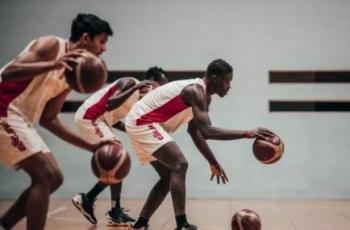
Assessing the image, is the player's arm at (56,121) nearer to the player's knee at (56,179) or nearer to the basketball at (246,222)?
the player's knee at (56,179)

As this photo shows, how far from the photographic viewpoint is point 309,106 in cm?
755

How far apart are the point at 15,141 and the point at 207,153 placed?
1.83 metres

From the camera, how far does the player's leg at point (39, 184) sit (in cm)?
280

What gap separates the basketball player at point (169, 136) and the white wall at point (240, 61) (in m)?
3.11

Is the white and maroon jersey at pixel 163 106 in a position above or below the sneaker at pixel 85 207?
above

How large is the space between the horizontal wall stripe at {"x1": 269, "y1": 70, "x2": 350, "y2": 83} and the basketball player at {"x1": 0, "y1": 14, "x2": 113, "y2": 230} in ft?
16.0

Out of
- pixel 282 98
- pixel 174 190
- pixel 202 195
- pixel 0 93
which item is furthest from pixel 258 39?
pixel 0 93

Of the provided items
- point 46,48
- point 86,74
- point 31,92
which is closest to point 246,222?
point 86,74

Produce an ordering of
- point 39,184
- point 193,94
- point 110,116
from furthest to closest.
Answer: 1. point 110,116
2. point 193,94
3. point 39,184

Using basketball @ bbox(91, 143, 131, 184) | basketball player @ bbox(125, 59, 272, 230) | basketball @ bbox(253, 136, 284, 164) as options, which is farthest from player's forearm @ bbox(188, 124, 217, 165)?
basketball @ bbox(91, 143, 131, 184)

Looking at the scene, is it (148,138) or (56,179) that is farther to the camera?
(148,138)

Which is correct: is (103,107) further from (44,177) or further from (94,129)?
(44,177)

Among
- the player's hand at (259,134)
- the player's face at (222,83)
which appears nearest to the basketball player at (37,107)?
the player's hand at (259,134)

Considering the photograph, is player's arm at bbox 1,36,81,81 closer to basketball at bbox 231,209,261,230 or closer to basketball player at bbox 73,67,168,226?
basketball at bbox 231,209,261,230
